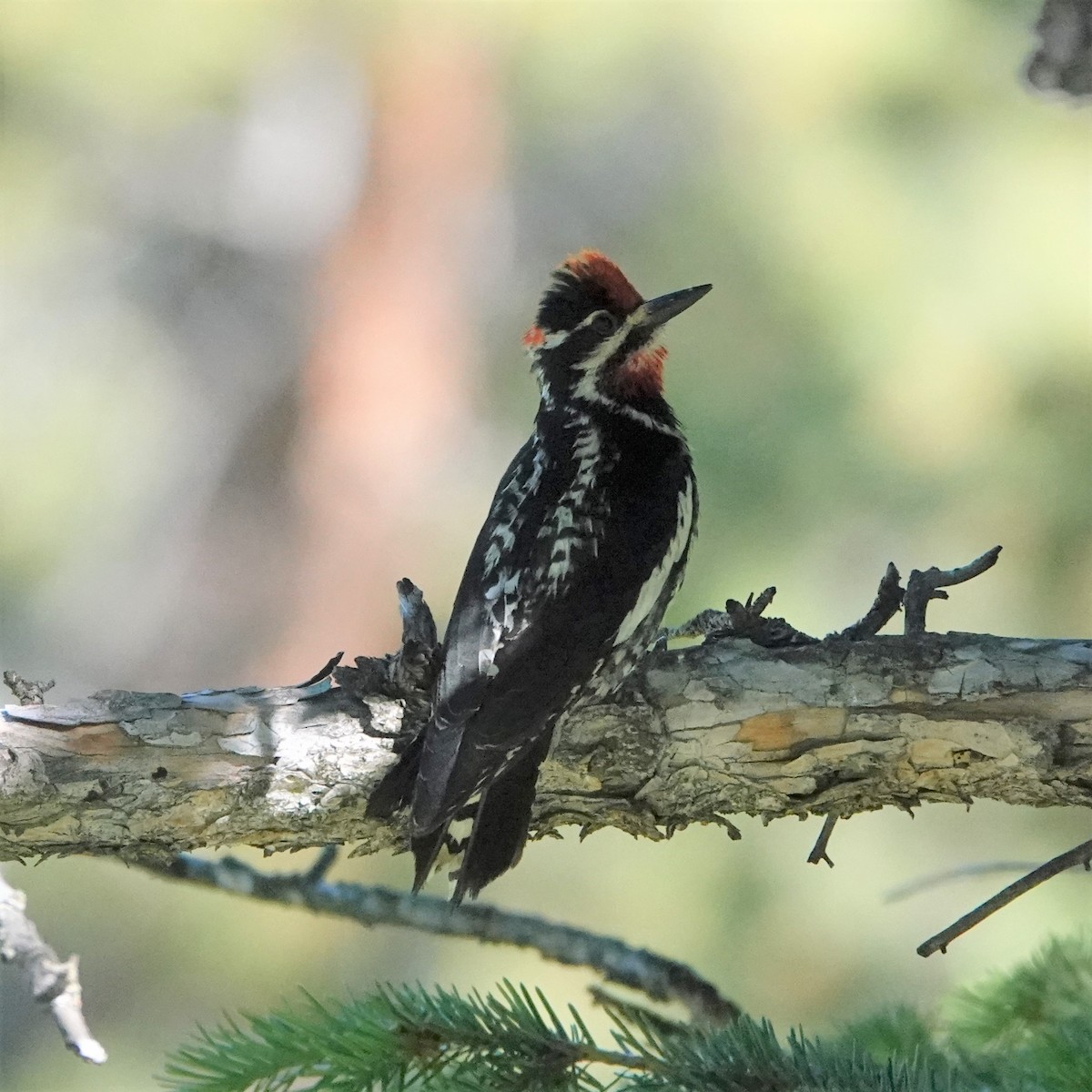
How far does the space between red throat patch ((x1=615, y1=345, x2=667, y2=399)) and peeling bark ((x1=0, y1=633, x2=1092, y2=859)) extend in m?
0.68

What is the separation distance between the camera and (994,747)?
1953mm

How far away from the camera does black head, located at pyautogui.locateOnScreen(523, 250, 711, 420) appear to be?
261 cm

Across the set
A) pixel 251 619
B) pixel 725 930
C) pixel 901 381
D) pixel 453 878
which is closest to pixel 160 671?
pixel 251 619

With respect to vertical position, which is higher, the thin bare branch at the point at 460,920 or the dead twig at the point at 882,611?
the dead twig at the point at 882,611

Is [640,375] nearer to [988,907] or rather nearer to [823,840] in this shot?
[823,840]

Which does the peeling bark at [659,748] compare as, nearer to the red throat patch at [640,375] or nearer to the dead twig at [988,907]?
the dead twig at [988,907]

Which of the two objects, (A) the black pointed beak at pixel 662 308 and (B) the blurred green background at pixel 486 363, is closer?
(A) the black pointed beak at pixel 662 308

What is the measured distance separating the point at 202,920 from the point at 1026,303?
13.7 feet

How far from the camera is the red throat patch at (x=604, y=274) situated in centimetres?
260

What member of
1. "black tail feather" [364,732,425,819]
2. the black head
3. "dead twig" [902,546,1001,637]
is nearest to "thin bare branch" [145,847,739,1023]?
"black tail feather" [364,732,425,819]

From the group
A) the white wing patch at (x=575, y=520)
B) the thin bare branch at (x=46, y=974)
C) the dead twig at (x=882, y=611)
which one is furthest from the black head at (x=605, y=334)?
the thin bare branch at (x=46, y=974)

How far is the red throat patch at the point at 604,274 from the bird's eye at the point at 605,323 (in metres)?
0.03

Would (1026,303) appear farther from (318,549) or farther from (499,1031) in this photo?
(499,1031)

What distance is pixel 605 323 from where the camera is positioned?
8.64 feet
